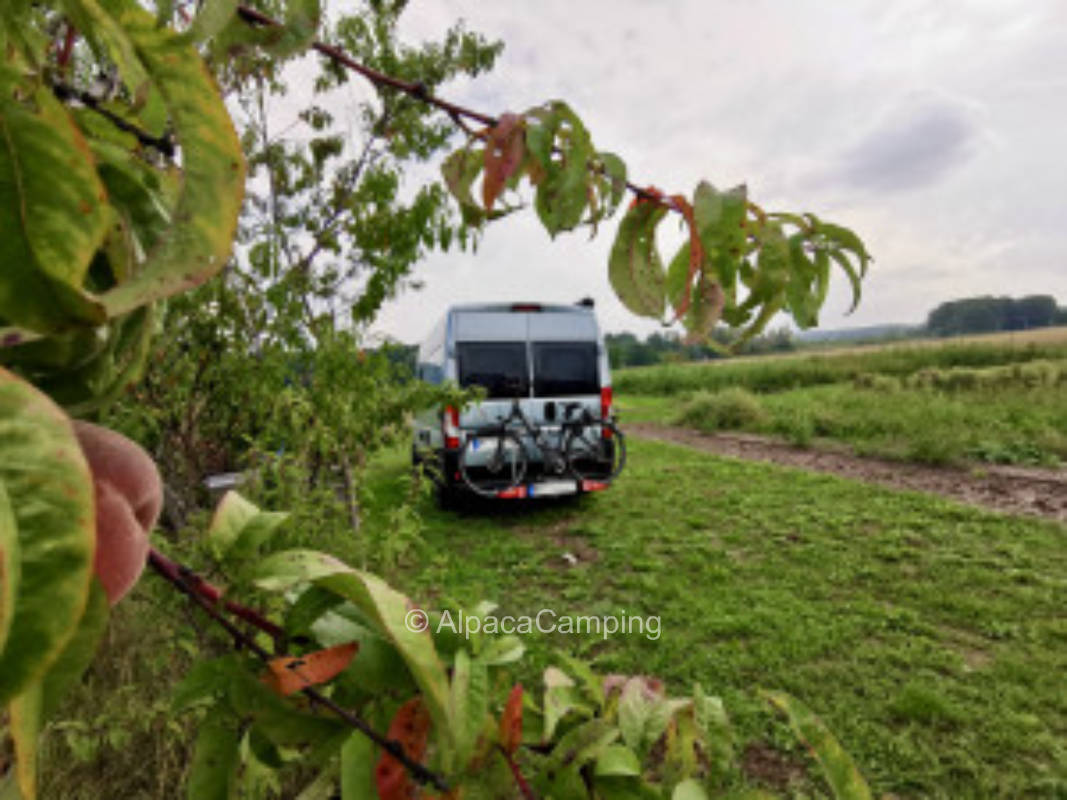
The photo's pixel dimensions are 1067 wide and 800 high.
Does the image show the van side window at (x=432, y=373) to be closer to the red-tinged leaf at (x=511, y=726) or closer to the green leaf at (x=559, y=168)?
the green leaf at (x=559, y=168)

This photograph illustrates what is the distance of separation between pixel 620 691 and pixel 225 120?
772 millimetres

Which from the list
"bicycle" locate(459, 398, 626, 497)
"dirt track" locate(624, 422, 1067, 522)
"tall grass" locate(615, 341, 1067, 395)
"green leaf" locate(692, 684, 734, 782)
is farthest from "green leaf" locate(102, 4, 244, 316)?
"tall grass" locate(615, 341, 1067, 395)

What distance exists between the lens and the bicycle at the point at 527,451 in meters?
6.04

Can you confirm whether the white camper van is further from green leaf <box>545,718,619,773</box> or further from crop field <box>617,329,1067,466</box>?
green leaf <box>545,718,619,773</box>

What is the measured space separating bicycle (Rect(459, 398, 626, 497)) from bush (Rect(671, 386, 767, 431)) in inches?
267

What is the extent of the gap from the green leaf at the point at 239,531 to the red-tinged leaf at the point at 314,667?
123mm

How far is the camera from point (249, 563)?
1.53 ft

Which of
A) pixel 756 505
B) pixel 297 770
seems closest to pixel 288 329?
pixel 297 770

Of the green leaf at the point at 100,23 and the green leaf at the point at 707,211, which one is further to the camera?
the green leaf at the point at 707,211

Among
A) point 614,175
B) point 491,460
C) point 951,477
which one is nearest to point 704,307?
point 614,175

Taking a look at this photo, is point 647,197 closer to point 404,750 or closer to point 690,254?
point 690,254

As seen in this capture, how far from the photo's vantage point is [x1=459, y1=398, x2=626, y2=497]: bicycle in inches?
238

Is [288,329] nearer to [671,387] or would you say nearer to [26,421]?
[26,421]

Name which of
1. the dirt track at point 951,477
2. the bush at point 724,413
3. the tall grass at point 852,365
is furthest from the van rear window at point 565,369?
the tall grass at point 852,365
